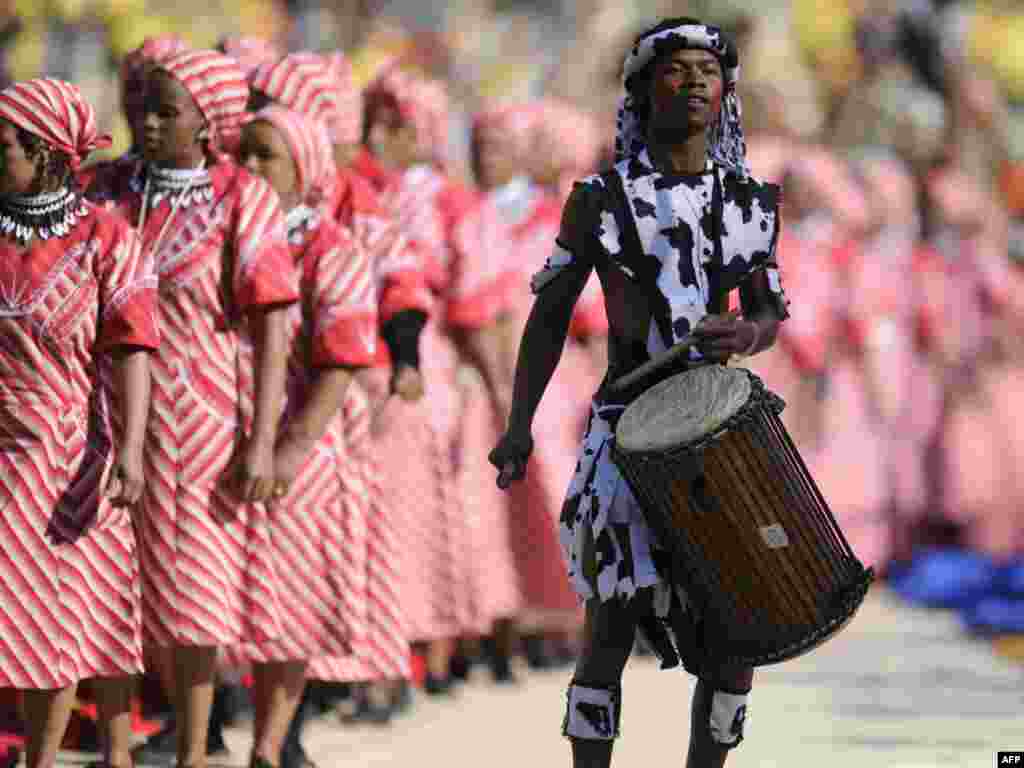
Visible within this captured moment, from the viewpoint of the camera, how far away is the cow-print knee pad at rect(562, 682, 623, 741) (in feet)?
24.7

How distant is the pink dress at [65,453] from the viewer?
8.13 m

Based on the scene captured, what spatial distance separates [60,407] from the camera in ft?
26.8

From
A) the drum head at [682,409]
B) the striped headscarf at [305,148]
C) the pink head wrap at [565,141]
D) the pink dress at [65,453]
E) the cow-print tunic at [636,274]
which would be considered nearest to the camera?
the drum head at [682,409]

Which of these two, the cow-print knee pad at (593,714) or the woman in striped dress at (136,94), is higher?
the woman in striped dress at (136,94)

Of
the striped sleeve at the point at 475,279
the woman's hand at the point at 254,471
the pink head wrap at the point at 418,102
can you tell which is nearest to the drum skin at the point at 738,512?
the woman's hand at the point at 254,471

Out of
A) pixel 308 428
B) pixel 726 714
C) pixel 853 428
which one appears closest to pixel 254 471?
pixel 308 428

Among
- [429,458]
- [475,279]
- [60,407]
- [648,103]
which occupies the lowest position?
[429,458]

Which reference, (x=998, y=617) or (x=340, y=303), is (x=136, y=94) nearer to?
(x=340, y=303)

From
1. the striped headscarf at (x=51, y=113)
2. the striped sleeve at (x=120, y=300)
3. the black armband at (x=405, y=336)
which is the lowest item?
the black armband at (x=405, y=336)

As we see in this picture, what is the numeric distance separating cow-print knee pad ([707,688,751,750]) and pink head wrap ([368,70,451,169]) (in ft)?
15.6

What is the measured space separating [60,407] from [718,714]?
179 cm

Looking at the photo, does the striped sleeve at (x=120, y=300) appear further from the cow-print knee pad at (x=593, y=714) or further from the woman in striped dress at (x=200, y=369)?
the cow-print knee pad at (x=593, y=714)

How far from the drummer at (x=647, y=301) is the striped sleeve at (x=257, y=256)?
51.9 inches

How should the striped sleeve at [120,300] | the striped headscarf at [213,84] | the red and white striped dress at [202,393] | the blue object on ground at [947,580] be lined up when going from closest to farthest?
the striped sleeve at [120,300] → the red and white striped dress at [202,393] → the striped headscarf at [213,84] → the blue object on ground at [947,580]
